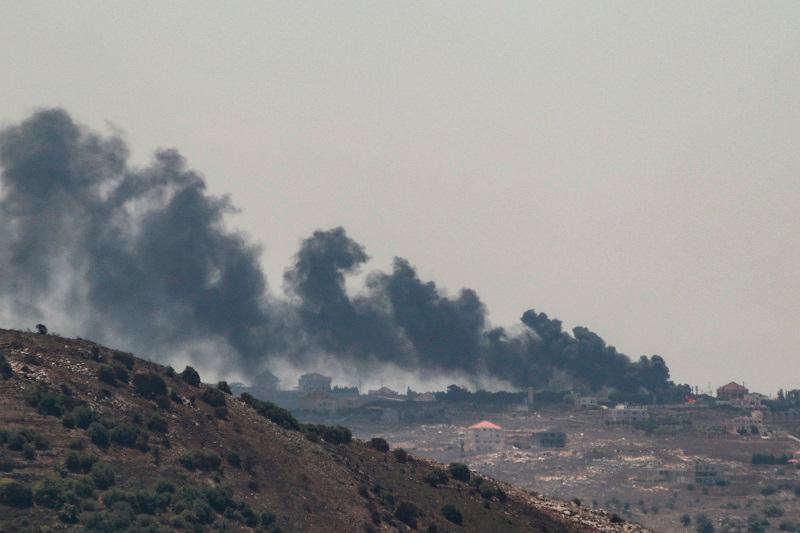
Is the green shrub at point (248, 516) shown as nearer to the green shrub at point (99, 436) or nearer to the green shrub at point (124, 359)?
the green shrub at point (99, 436)

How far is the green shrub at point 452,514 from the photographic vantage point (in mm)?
109625

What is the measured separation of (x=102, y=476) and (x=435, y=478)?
40.4 meters

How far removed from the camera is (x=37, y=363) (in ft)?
341

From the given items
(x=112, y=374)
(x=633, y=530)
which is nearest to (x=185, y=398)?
(x=112, y=374)

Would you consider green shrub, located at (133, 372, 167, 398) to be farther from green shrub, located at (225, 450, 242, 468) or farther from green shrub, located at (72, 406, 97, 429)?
green shrub, located at (72, 406, 97, 429)

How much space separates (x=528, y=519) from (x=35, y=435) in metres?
45.6

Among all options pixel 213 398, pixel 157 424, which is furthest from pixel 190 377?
pixel 157 424

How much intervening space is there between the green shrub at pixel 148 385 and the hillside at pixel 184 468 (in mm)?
99

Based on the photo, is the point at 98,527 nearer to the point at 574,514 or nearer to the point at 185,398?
the point at 185,398

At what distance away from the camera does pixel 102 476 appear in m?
87.7

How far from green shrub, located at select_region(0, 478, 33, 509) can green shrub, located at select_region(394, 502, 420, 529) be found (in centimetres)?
3303

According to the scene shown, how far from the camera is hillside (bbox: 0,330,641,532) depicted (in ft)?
280

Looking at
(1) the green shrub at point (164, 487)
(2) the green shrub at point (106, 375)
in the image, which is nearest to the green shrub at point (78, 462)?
(1) the green shrub at point (164, 487)

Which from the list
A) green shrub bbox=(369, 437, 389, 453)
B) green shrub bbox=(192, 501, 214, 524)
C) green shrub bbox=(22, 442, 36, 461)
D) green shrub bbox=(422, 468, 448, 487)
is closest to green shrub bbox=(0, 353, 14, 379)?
green shrub bbox=(22, 442, 36, 461)
